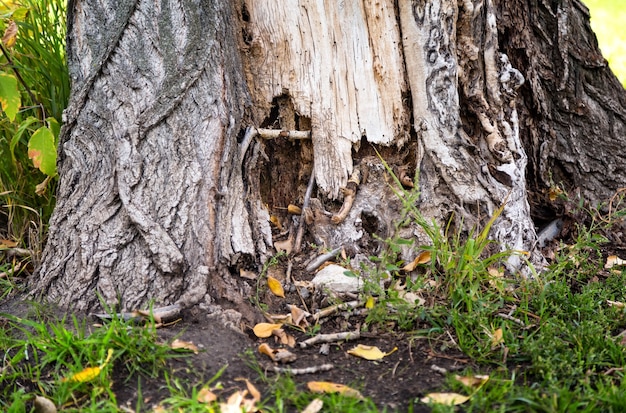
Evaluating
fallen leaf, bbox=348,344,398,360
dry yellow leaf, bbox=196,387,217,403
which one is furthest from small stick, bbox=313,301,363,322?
dry yellow leaf, bbox=196,387,217,403

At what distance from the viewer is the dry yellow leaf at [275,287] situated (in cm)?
273

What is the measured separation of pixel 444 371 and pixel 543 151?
1688 millimetres

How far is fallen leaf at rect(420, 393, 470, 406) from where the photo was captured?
2023 millimetres

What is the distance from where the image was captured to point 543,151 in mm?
3430

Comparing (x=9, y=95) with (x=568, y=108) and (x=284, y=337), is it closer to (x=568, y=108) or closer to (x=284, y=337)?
(x=284, y=337)

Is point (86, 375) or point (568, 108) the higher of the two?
point (568, 108)

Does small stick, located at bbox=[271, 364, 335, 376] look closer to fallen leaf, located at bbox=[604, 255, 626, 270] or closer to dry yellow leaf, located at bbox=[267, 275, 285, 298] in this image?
dry yellow leaf, located at bbox=[267, 275, 285, 298]

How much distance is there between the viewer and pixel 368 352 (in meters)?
2.37

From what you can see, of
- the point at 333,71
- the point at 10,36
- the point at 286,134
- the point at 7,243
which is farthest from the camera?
the point at 7,243

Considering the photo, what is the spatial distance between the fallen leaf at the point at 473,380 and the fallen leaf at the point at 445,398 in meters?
0.06

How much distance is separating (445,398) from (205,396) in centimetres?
78

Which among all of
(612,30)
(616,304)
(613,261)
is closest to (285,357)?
(616,304)

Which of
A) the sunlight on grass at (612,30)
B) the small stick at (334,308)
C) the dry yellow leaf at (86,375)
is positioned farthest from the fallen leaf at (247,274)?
the sunlight on grass at (612,30)

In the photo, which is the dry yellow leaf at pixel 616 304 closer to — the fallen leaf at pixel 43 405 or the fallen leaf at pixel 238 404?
the fallen leaf at pixel 238 404
